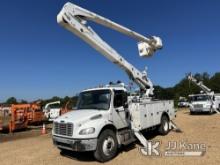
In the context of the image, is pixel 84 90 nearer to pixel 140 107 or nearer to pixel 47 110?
pixel 140 107

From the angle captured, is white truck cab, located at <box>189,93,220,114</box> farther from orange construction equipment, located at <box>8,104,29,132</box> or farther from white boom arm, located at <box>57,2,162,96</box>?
orange construction equipment, located at <box>8,104,29,132</box>

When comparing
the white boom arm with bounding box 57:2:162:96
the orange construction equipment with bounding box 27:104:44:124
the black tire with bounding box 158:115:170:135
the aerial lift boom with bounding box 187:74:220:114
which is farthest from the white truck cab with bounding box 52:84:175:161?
the aerial lift boom with bounding box 187:74:220:114

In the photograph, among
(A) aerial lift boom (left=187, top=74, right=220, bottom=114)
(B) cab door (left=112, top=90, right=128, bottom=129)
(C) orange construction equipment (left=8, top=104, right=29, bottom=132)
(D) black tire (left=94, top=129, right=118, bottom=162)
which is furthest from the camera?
(A) aerial lift boom (left=187, top=74, right=220, bottom=114)

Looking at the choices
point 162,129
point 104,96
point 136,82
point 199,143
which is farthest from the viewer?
point 136,82

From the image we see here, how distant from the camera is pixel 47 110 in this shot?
23438 millimetres

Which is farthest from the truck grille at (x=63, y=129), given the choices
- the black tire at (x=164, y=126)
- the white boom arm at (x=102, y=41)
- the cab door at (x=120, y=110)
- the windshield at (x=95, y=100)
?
the black tire at (x=164, y=126)

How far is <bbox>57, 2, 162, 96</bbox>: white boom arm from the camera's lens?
440 inches

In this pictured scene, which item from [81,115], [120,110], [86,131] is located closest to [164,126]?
[120,110]

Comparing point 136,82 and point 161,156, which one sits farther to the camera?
point 136,82

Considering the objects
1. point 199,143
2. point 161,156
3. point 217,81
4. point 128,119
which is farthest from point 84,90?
point 217,81

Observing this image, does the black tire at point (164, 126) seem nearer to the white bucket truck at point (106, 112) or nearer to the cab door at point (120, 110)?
the white bucket truck at point (106, 112)

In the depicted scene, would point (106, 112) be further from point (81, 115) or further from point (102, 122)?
point (81, 115)

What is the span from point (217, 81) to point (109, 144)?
10172 centimetres

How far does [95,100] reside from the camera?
10.6 m
